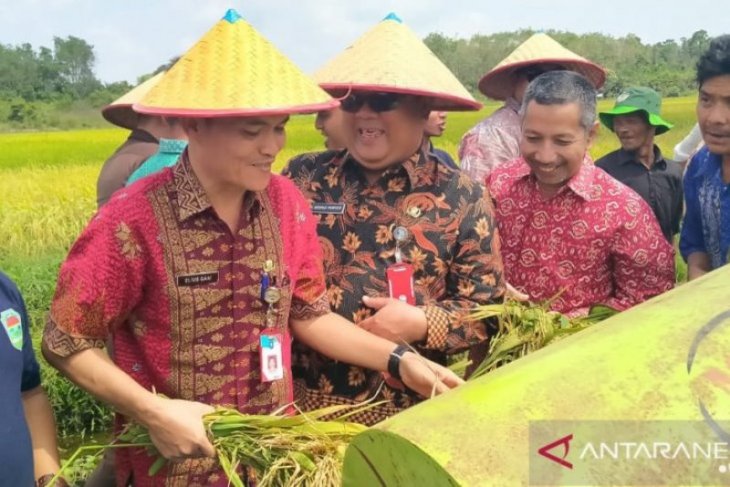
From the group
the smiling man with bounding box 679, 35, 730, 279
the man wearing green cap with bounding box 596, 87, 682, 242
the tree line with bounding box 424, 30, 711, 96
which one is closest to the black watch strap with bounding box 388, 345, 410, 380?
the smiling man with bounding box 679, 35, 730, 279

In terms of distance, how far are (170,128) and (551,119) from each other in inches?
59.3

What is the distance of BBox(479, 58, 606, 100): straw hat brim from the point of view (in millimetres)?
→ 3490

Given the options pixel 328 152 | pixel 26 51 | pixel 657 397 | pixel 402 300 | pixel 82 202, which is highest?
pixel 26 51

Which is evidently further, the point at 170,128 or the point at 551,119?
the point at 170,128

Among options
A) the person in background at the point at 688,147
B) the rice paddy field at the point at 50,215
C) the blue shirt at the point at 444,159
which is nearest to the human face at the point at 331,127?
the blue shirt at the point at 444,159

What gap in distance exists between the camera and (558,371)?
3.24 ft

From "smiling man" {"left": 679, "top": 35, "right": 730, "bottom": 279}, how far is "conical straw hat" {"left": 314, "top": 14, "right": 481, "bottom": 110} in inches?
28.0

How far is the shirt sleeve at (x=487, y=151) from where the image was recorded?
3.39 metres

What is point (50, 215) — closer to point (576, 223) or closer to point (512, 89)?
point (512, 89)

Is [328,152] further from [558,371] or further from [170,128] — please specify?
[558,371]

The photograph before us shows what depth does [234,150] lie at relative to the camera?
5.56 ft

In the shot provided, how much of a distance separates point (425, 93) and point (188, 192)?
2.57 ft

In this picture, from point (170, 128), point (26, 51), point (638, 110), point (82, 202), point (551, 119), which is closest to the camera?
point (551, 119)

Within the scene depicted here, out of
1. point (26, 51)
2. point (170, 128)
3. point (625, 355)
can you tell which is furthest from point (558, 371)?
point (26, 51)
